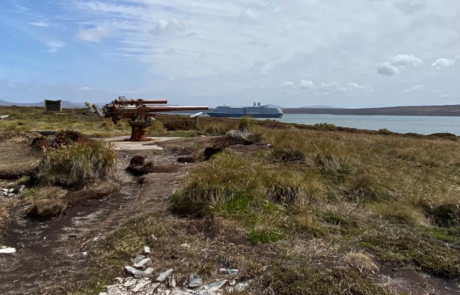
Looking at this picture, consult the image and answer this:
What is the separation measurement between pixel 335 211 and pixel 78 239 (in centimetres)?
339

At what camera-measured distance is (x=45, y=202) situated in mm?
5438

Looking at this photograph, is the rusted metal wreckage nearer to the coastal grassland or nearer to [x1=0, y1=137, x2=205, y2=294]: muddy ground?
[x1=0, y1=137, x2=205, y2=294]: muddy ground

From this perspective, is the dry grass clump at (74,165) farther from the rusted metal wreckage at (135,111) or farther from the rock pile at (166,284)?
the rusted metal wreckage at (135,111)

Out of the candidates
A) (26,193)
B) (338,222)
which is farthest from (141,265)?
(26,193)

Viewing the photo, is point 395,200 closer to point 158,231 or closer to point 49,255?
point 158,231

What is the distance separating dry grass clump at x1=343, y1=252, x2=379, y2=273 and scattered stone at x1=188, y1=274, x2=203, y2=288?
1.41m

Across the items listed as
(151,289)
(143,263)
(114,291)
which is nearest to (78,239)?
(143,263)

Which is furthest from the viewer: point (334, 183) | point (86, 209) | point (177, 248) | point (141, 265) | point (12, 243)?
point (334, 183)

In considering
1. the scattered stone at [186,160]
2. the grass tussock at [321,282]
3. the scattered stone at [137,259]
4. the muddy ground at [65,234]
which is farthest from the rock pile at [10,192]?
the grass tussock at [321,282]

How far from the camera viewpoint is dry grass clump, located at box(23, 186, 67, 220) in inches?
207

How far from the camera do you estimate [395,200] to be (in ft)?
19.6

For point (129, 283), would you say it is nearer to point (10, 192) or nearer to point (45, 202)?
point (45, 202)

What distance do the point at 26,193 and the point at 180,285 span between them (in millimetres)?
4267

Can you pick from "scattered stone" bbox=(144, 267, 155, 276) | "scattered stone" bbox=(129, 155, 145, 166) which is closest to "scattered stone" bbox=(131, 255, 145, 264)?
"scattered stone" bbox=(144, 267, 155, 276)
